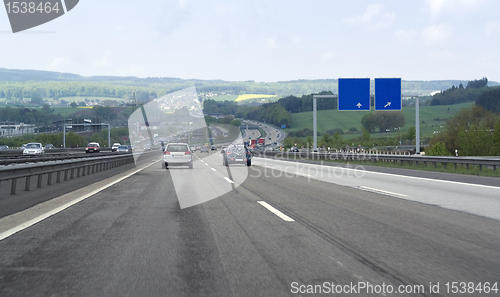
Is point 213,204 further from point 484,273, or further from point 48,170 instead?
point 484,273

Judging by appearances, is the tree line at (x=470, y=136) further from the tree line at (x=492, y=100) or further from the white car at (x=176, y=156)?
the white car at (x=176, y=156)

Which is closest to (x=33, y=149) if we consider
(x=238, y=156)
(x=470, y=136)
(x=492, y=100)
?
(x=238, y=156)

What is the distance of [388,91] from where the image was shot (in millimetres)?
37188

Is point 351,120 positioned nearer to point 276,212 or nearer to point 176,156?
point 176,156

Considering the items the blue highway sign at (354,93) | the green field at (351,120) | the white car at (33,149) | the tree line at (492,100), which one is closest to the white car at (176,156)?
the blue highway sign at (354,93)

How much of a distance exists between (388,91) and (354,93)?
2.67 m

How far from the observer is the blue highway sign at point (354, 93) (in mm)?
38156

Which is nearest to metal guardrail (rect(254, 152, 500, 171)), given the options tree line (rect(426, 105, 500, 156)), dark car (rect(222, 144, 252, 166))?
dark car (rect(222, 144, 252, 166))

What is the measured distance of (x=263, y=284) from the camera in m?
4.51

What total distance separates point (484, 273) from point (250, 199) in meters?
7.28

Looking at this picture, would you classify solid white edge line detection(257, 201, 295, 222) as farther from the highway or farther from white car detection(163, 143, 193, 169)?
white car detection(163, 143, 193, 169)

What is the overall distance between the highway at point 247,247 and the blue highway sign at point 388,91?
26.8 metres

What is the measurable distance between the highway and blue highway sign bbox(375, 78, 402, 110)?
87.9 feet

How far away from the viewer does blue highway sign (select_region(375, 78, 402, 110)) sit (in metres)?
37.2
